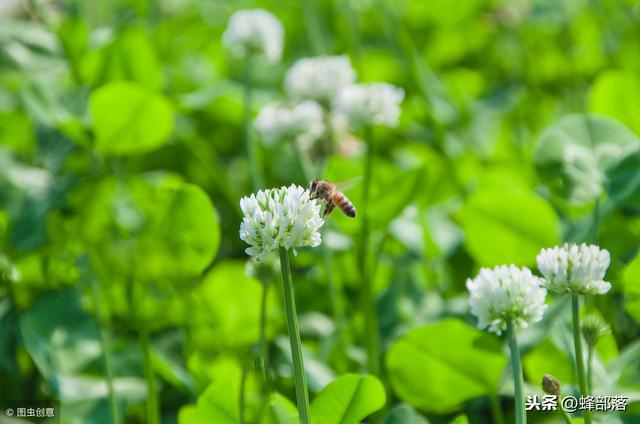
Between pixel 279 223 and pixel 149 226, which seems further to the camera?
pixel 149 226

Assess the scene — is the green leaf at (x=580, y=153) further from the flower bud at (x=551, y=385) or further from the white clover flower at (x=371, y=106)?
the flower bud at (x=551, y=385)

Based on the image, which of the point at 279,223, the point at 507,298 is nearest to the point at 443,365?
the point at 507,298

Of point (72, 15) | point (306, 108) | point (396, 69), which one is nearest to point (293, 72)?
point (306, 108)

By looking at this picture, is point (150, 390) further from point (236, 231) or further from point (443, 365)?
point (236, 231)

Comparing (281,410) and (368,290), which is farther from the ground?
(368,290)

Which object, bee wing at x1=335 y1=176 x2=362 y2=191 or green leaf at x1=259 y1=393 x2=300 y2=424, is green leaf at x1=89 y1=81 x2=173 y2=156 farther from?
green leaf at x1=259 y1=393 x2=300 y2=424

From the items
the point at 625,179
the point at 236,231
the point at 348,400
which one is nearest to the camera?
the point at 348,400

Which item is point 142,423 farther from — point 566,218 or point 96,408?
point 566,218
